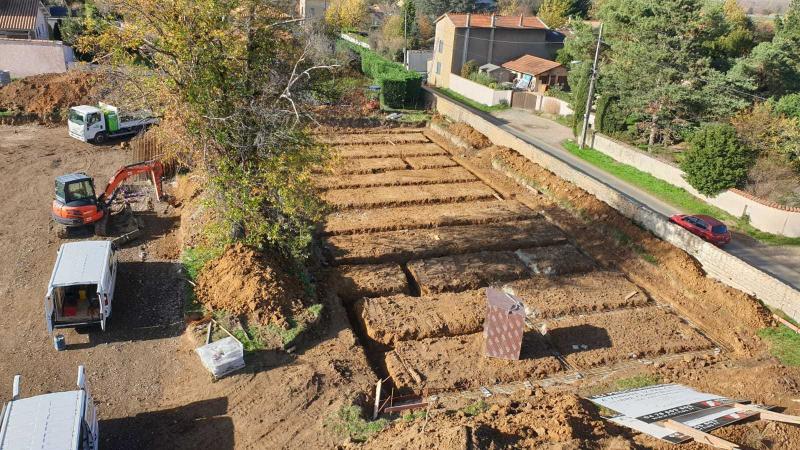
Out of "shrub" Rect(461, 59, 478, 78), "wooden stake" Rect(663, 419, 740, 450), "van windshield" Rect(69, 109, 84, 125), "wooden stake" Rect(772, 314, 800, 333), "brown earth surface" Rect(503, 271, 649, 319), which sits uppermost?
"shrub" Rect(461, 59, 478, 78)

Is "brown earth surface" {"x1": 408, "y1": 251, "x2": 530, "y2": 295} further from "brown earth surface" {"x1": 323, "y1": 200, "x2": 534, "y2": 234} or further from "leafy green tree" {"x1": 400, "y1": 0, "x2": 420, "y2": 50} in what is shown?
"leafy green tree" {"x1": 400, "y1": 0, "x2": 420, "y2": 50}

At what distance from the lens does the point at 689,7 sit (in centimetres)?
2973

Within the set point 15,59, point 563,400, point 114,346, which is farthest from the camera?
point 15,59

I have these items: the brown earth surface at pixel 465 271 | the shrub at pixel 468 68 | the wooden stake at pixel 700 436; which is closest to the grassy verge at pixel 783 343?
the wooden stake at pixel 700 436

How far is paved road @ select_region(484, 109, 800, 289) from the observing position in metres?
19.4

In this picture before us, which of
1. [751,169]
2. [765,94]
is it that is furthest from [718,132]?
[765,94]

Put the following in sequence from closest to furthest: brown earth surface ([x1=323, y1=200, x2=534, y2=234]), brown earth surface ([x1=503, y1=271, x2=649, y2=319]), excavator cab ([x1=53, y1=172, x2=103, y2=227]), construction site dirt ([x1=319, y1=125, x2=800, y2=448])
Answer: construction site dirt ([x1=319, y1=125, x2=800, y2=448]) → brown earth surface ([x1=503, y1=271, x2=649, y2=319]) → excavator cab ([x1=53, y1=172, x2=103, y2=227]) → brown earth surface ([x1=323, y1=200, x2=534, y2=234])

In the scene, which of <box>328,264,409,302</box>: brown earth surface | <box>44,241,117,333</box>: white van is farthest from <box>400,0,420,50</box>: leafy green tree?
<box>44,241,117,333</box>: white van

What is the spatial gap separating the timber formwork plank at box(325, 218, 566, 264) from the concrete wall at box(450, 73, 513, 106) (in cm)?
2197

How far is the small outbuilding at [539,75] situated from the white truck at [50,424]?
39444mm

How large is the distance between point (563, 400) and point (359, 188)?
47.9 ft

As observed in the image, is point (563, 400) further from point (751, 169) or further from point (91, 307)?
point (751, 169)

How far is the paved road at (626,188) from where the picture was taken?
1936 cm

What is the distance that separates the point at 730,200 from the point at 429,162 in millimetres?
13193
